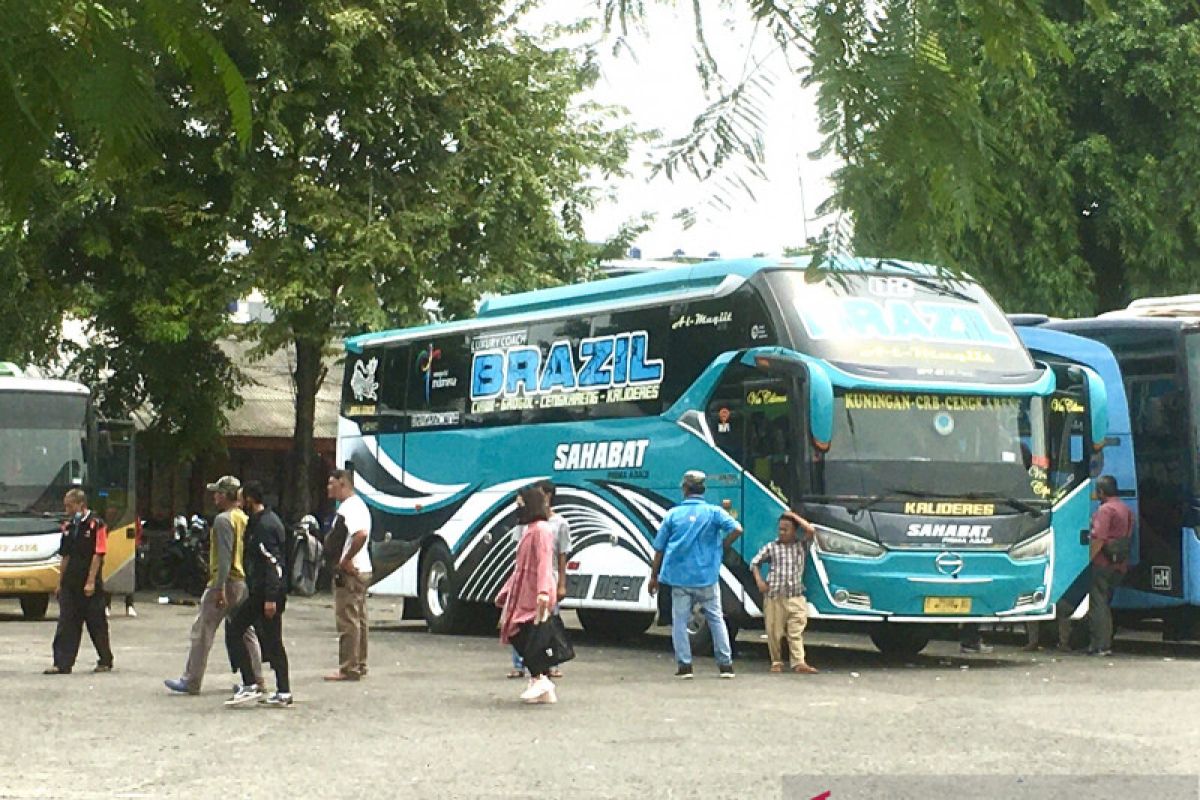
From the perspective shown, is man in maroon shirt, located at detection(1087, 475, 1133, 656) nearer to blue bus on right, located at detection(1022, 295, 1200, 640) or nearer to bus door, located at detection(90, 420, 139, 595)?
blue bus on right, located at detection(1022, 295, 1200, 640)

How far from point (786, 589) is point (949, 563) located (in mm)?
1596

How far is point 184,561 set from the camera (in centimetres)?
3547

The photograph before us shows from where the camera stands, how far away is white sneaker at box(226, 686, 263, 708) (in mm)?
14656

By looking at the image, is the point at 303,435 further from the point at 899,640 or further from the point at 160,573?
the point at 899,640

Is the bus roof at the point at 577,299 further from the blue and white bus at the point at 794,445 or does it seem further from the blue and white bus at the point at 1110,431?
the blue and white bus at the point at 1110,431

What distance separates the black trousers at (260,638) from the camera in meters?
14.7

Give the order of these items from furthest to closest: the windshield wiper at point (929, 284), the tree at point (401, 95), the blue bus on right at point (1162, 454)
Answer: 1. the blue bus on right at point (1162, 454)
2. the tree at point (401, 95)
3. the windshield wiper at point (929, 284)

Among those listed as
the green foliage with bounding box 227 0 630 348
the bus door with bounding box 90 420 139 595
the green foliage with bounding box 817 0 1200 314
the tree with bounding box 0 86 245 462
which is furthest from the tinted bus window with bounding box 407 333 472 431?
the green foliage with bounding box 817 0 1200 314

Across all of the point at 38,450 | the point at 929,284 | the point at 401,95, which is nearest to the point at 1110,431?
the point at 38,450

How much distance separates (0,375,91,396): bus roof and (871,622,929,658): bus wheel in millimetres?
11968

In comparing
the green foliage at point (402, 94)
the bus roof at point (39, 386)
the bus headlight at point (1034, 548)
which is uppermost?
the bus roof at point (39, 386)

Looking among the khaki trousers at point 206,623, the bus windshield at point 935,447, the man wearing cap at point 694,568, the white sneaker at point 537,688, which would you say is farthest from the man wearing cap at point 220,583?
the bus windshield at point 935,447

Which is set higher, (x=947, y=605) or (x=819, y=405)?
(x=819, y=405)

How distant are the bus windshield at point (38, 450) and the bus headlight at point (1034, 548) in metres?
13.5
